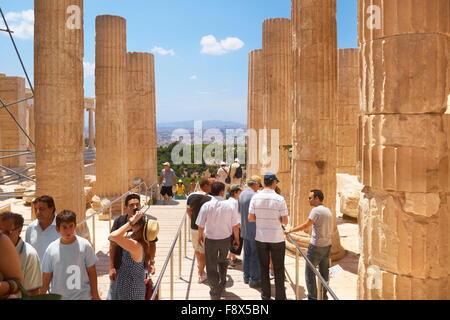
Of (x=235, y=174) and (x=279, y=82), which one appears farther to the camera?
(x=279, y=82)

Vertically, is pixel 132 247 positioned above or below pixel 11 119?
below

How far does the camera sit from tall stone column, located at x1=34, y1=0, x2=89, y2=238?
25.8ft

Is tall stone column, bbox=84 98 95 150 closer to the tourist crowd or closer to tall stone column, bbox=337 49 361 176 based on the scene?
tall stone column, bbox=337 49 361 176

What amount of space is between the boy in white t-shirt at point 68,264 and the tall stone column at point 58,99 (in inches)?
182

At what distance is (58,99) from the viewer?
799cm

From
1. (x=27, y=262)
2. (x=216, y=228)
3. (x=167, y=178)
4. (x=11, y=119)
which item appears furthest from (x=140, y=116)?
(x=27, y=262)

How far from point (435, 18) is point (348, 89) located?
14642mm

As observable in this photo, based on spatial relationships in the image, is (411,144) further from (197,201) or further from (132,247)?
(197,201)

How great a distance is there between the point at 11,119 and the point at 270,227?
2135 cm

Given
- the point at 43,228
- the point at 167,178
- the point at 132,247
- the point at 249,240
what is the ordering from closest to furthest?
the point at 132,247 → the point at 43,228 → the point at 249,240 → the point at 167,178

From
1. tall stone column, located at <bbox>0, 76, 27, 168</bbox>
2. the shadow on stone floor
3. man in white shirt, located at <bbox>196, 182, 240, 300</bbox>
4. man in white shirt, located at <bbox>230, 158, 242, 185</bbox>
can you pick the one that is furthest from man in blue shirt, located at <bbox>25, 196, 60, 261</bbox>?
tall stone column, located at <bbox>0, 76, 27, 168</bbox>

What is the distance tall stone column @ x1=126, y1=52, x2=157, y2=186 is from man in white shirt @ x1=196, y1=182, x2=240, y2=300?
38.8 feet

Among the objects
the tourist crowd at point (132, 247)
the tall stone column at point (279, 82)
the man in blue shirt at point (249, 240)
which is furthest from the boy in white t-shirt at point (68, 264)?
the tall stone column at point (279, 82)

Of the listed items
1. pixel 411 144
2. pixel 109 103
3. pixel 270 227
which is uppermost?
pixel 109 103
